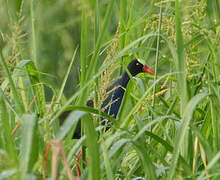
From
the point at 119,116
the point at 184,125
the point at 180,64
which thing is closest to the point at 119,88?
the point at 119,116

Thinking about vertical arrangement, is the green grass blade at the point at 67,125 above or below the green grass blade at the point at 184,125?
above

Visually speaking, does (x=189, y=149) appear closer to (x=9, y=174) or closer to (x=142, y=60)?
(x=9, y=174)

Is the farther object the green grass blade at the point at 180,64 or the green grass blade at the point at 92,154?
the green grass blade at the point at 180,64

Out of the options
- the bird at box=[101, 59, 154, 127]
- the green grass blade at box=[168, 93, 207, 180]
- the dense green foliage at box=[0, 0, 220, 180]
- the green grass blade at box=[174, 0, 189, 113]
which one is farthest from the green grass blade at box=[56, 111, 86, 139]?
the bird at box=[101, 59, 154, 127]

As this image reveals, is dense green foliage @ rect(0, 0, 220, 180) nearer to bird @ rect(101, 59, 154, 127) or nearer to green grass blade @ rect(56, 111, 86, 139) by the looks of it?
green grass blade @ rect(56, 111, 86, 139)

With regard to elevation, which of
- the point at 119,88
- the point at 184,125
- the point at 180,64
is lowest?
the point at 119,88

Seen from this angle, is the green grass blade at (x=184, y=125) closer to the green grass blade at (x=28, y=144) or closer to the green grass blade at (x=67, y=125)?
the green grass blade at (x=67, y=125)

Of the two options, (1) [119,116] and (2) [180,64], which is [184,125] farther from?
(1) [119,116]

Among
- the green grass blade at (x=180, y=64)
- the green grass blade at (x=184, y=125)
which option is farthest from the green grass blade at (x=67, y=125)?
the green grass blade at (x=180, y=64)

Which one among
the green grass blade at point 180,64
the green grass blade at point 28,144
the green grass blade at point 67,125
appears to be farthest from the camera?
the green grass blade at point 180,64

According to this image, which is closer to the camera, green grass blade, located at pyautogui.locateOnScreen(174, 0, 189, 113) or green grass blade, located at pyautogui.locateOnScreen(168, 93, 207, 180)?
green grass blade, located at pyautogui.locateOnScreen(168, 93, 207, 180)

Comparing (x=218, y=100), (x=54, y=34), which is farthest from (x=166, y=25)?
(x=54, y=34)

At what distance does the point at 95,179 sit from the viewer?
5.33 feet

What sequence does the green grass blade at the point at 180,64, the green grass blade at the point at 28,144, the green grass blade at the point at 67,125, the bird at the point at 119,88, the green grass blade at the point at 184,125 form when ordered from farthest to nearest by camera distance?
1. the bird at the point at 119,88
2. the green grass blade at the point at 180,64
3. the green grass blade at the point at 184,125
4. the green grass blade at the point at 67,125
5. the green grass blade at the point at 28,144
